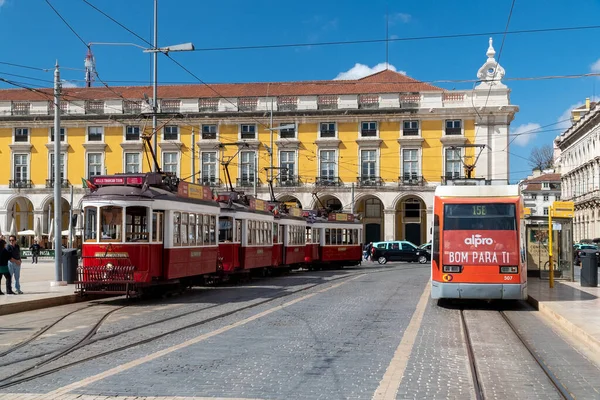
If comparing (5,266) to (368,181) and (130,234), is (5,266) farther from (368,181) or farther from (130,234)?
(368,181)

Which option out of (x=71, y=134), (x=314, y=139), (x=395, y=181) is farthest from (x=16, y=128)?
(x=395, y=181)

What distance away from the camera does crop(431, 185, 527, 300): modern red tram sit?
57.0 ft

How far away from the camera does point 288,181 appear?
222 ft

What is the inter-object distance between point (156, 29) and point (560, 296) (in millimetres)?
17450

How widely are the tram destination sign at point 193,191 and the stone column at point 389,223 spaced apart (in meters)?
42.4

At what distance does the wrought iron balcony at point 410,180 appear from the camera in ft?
216

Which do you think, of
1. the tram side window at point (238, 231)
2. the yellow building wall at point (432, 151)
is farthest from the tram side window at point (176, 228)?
the yellow building wall at point (432, 151)

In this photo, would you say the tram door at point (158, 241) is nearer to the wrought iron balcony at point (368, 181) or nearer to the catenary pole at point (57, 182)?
the catenary pole at point (57, 182)

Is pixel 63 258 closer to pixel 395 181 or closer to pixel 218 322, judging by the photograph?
pixel 218 322

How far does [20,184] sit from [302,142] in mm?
25462

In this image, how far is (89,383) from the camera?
27.6 ft

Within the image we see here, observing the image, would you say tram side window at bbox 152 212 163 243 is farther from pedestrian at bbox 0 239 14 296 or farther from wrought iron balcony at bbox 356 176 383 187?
wrought iron balcony at bbox 356 176 383 187

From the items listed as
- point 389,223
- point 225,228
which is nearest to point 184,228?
point 225,228

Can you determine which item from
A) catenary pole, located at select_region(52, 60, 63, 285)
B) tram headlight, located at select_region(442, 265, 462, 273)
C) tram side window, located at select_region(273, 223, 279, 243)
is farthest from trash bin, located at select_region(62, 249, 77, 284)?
tram headlight, located at select_region(442, 265, 462, 273)
